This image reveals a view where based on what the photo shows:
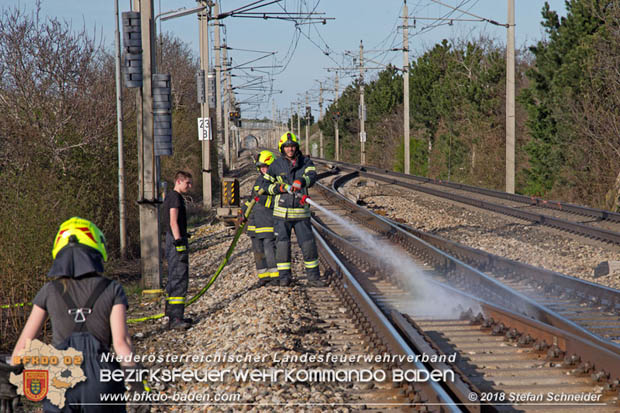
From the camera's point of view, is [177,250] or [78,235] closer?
[78,235]

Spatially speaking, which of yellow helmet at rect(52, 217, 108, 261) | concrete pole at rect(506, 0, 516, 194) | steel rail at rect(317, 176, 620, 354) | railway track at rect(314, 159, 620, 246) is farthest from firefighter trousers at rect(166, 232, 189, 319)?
concrete pole at rect(506, 0, 516, 194)

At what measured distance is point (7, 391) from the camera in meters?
4.21

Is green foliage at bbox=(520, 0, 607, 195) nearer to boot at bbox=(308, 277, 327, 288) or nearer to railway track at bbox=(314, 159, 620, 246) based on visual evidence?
railway track at bbox=(314, 159, 620, 246)

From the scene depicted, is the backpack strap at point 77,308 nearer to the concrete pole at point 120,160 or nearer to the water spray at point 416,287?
the water spray at point 416,287

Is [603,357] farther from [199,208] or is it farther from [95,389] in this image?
[199,208]

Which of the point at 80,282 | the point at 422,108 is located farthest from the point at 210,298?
the point at 422,108

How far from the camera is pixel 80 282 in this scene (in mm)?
3748

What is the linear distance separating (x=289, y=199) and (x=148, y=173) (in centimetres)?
329

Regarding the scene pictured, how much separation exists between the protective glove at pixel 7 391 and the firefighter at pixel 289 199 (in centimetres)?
582

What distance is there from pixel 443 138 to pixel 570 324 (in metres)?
37.3

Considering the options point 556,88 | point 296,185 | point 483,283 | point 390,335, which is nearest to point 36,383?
point 390,335

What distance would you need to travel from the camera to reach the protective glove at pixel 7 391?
408 centimetres

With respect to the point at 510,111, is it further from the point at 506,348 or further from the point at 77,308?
the point at 77,308

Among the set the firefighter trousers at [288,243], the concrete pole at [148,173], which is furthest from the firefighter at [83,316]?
the concrete pole at [148,173]
